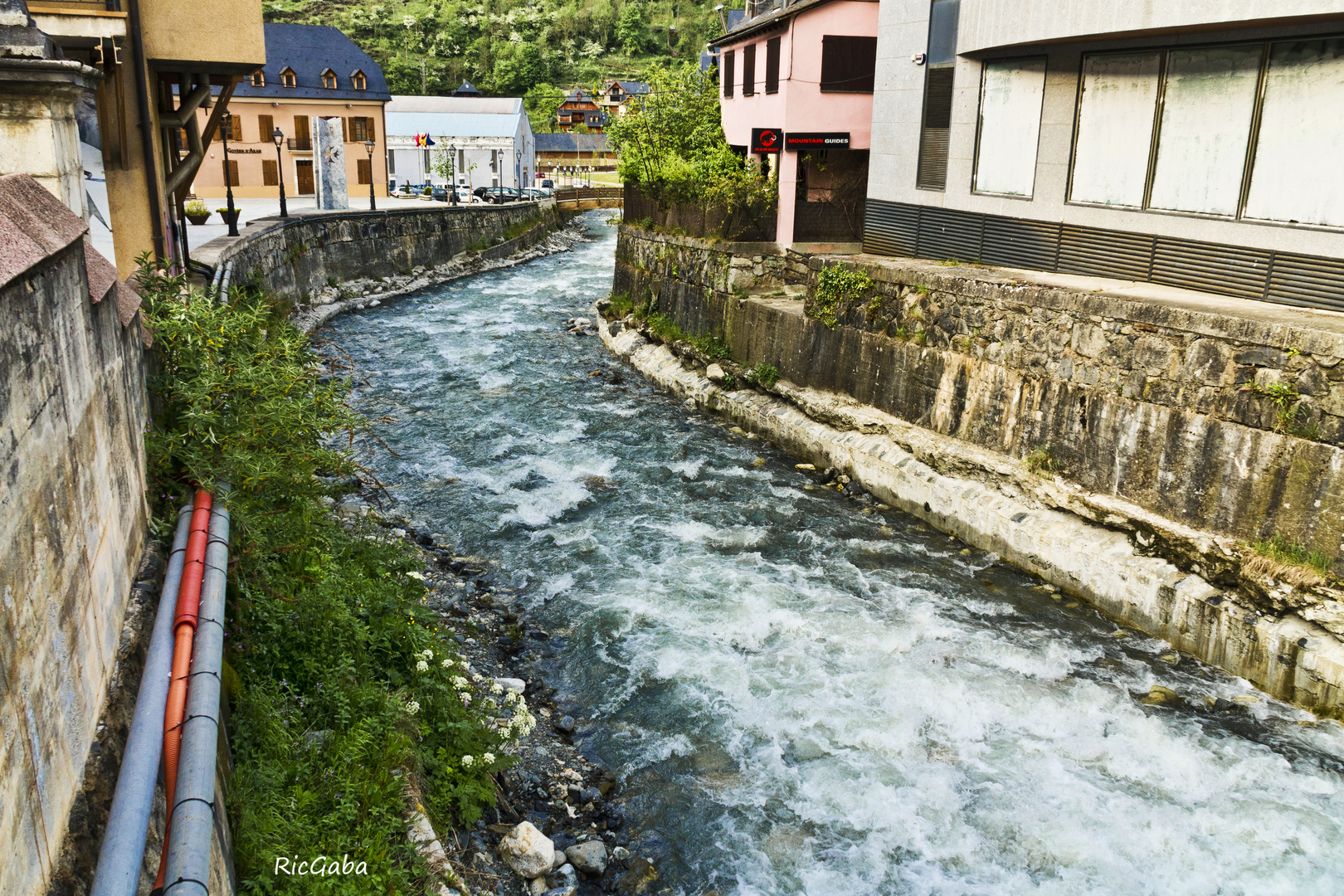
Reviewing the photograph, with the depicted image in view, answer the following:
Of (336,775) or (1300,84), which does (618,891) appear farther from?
(1300,84)

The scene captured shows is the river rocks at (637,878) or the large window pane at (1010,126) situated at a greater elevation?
the large window pane at (1010,126)

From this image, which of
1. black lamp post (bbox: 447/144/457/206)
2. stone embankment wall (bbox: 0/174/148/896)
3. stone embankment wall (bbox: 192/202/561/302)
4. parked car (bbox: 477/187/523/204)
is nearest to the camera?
stone embankment wall (bbox: 0/174/148/896)

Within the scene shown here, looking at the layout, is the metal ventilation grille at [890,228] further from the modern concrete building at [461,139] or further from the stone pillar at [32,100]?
the modern concrete building at [461,139]

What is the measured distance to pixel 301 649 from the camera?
696 cm

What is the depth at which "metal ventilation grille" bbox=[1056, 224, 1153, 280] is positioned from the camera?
13133mm

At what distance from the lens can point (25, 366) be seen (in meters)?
3.56

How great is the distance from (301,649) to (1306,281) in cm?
1126

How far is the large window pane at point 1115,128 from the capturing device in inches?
509

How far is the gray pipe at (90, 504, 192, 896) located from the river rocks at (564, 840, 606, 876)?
135 inches

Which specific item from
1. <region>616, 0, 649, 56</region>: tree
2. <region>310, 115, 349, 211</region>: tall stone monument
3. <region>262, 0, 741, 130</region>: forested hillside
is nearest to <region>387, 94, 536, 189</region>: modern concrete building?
<region>310, 115, 349, 211</region>: tall stone monument

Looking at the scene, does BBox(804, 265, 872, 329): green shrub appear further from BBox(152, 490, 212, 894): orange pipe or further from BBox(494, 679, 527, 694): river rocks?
BBox(152, 490, 212, 894): orange pipe

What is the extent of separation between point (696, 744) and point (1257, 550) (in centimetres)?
604

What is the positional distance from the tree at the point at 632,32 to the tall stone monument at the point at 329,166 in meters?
118

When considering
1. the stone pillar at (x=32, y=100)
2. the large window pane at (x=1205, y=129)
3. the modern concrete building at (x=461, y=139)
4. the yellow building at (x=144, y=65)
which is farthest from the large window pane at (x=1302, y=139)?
the modern concrete building at (x=461, y=139)
